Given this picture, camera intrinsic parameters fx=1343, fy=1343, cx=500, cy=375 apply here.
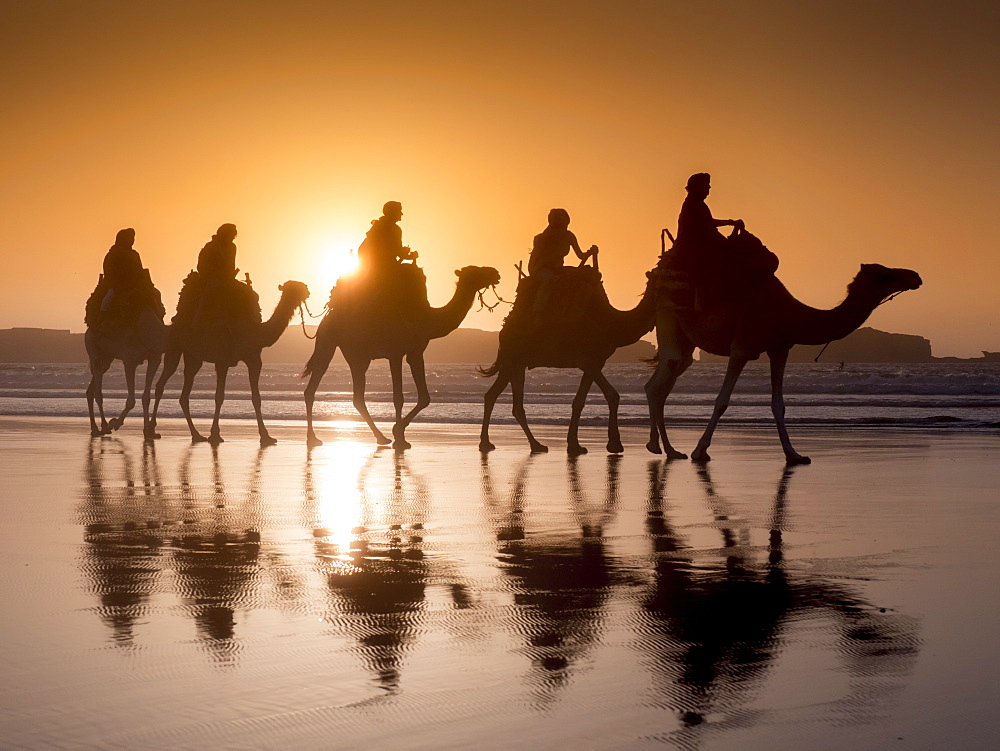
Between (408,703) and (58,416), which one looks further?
(58,416)

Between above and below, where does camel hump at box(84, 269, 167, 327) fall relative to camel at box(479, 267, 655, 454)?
above

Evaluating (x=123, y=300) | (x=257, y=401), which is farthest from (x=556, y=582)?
(x=123, y=300)

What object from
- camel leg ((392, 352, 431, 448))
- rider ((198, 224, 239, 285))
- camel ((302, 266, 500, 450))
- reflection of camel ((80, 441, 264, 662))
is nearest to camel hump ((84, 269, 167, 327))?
rider ((198, 224, 239, 285))

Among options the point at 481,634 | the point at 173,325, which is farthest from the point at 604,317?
the point at 481,634

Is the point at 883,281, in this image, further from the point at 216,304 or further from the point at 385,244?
the point at 216,304

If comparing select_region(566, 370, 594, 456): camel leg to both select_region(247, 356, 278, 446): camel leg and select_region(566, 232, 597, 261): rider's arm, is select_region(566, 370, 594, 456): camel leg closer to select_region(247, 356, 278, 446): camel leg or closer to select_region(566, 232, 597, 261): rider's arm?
select_region(566, 232, 597, 261): rider's arm

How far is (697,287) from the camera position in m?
14.8

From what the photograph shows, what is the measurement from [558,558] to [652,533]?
3.99 ft

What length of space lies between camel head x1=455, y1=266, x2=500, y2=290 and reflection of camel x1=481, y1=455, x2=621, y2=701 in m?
8.26

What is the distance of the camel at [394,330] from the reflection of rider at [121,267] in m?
3.47

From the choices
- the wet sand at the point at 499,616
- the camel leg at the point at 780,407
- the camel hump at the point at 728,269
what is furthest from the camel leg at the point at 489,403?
the wet sand at the point at 499,616

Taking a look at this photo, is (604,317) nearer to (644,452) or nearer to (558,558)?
(644,452)

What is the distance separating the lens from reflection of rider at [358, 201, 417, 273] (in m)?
17.7

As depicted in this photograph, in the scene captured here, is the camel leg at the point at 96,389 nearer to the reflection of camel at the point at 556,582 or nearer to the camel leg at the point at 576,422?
the camel leg at the point at 576,422
